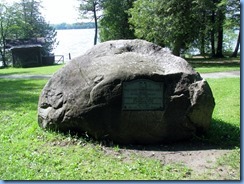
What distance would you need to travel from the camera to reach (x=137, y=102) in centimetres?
550

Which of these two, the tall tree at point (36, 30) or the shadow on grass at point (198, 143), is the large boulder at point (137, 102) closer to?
the shadow on grass at point (198, 143)

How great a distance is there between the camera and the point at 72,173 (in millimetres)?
4621

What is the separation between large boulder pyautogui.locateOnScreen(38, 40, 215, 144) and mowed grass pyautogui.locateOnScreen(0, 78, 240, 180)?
352 millimetres

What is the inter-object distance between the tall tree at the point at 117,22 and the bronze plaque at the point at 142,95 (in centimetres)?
2763

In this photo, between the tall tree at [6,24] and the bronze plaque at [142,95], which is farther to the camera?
the tall tree at [6,24]

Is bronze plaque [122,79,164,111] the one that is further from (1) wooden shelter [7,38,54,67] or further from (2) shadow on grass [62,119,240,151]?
(1) wooden shelter [7,38,54,67]

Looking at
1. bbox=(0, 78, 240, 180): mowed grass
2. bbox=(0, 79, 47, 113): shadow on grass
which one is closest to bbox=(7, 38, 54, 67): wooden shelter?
bbox=(0, 79, 47, 113): shadow on grass

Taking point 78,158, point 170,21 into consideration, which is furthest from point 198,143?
point 170,21

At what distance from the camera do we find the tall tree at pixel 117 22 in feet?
110

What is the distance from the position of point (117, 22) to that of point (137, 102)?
31.2 metres

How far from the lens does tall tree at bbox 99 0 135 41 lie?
3344cm

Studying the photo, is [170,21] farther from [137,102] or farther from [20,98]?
[137,102]

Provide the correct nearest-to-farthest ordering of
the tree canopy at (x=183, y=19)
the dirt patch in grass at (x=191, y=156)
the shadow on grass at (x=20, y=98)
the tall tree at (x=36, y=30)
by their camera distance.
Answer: the dirt patch in grass at (x=191, y=156) → the shadow on grass at (x=20, y=98) → the tree canopy at (x=183, y=19) → the tall tree at (x=36, y=30)

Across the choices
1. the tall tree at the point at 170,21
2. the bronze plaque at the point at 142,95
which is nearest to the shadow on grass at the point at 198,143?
the bronze plaque at the point at 142,95
